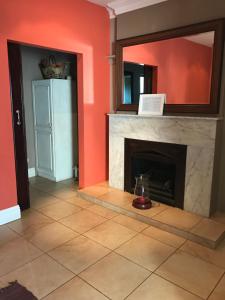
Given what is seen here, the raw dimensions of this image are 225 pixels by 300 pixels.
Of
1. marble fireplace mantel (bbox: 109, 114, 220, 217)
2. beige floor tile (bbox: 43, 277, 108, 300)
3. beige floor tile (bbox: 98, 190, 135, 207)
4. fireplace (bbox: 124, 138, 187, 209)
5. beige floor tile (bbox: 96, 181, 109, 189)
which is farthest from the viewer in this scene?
beige floor tile (bbox: 96, 181, 109, 189)

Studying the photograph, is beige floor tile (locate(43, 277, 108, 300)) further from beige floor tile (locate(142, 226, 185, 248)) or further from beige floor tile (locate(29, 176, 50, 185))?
beige floor tile (locate(29, 176, 50, 185))

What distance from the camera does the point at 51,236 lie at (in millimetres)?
2467

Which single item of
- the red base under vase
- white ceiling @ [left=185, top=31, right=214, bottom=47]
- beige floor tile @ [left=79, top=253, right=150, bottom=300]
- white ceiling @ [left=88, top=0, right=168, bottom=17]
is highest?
white ceiling @ [left=88, top=0, right=168, bottom=17]

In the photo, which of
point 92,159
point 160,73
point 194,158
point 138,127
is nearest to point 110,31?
point 160,73

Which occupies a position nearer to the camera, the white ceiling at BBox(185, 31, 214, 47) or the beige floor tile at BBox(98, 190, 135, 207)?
the white ceiling at BBox(185, 31, 214, 47)

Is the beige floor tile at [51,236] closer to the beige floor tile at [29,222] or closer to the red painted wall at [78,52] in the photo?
the beige floor tile at [29,222]

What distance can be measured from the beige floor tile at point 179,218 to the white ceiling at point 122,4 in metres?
2.41

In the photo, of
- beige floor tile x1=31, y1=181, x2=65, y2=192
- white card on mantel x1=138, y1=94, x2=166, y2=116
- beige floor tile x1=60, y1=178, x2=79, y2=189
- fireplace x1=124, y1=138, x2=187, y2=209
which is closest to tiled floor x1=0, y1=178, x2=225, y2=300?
fireplace x1=124, y1=138, x2=187, y2=209

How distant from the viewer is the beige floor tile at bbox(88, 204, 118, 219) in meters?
2.91

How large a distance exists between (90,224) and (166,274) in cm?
102

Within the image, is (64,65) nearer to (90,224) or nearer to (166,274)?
(90,224)

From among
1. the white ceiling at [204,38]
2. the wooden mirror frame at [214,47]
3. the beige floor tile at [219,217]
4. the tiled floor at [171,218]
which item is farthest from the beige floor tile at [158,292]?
the white ceiling at [204,38]

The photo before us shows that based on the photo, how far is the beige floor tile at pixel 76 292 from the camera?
171cm

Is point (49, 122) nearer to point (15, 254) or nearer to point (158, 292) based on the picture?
point (15, 254)
